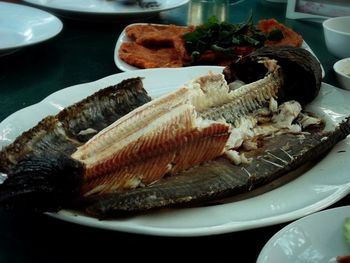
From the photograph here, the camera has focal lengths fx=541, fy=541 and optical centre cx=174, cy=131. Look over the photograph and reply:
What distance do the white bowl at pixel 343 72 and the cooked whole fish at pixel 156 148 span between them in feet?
1.17

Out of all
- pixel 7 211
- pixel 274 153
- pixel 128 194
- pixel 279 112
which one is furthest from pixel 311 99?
pixel 7 211

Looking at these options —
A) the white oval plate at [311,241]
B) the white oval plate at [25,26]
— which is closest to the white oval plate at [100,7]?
the white oval plate at [25,26]

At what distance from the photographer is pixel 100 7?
2.36 meters

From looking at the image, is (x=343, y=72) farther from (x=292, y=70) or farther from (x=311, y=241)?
(x=311, y=241)

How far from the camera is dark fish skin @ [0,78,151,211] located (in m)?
0.86

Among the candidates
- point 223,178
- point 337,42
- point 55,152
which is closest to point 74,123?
point 55,152

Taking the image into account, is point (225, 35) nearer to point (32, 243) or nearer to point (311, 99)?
point (311, 99)

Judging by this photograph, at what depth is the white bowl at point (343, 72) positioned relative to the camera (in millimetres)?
1650

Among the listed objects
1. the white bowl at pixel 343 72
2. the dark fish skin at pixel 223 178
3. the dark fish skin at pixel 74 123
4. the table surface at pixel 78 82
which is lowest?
the table surface at pixel 78 82

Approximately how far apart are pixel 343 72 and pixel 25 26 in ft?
3.88

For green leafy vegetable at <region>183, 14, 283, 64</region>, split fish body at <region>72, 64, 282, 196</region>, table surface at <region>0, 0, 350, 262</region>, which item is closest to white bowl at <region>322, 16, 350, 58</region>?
table surface at <region>0, 0, 350, 262</region>

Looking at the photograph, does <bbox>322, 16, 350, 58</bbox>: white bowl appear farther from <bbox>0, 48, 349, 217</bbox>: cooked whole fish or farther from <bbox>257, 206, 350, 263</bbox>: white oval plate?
<bbox>257, 206, 350, 263</bbox>: white oval plate

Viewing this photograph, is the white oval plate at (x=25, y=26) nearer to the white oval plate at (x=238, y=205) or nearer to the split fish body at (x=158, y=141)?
the white oval plate at (x=238, y=205)

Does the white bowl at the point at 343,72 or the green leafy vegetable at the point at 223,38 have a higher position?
the green leafy vegetable at the point at 223,38
